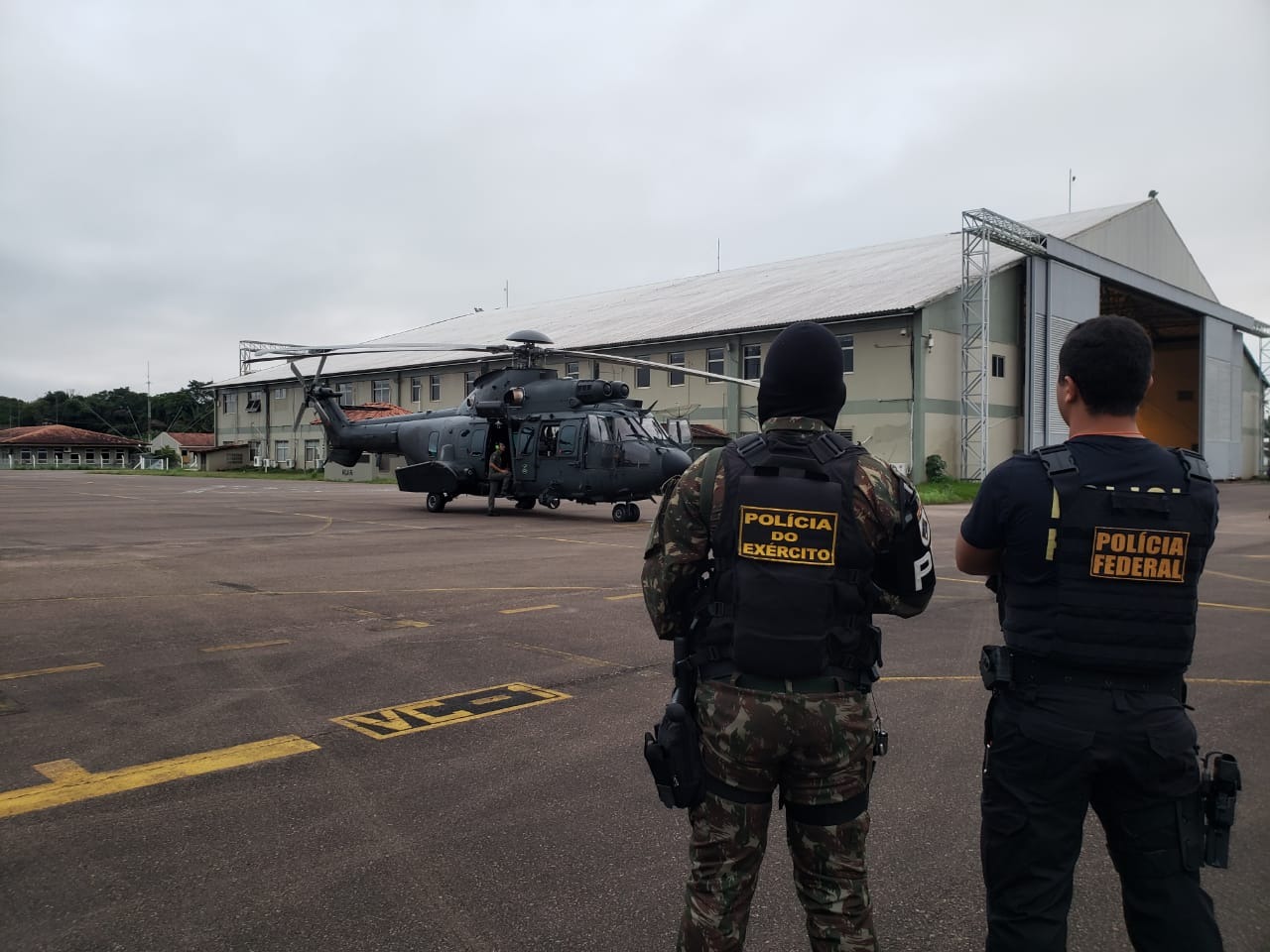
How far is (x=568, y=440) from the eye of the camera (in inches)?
705

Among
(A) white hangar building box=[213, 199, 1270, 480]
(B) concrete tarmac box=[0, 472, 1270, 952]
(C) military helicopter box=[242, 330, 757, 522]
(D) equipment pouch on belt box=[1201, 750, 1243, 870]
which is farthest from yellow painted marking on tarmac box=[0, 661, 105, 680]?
(A) white hangar building box=[213, 199, 1270, 480]

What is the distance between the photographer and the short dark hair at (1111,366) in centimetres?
260

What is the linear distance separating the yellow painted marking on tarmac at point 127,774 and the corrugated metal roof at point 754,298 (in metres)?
25.5

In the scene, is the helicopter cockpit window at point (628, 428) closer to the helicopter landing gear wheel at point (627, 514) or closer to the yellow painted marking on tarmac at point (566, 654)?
the helicopter landing gear wheel at point (627, 514)

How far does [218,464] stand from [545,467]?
47.1 meters

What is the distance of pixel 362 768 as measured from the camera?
436 centimetres

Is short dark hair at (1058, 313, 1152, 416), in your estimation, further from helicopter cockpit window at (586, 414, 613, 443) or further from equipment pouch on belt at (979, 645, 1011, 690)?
helicopter cockpit window at (586, 414, 613, 443)

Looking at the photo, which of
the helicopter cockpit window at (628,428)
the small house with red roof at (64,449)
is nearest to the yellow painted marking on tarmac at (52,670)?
the helicopter cockpit window at (628,428)

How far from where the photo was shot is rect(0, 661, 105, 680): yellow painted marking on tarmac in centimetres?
590

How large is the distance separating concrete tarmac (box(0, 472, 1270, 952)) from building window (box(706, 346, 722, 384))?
26.0 meters

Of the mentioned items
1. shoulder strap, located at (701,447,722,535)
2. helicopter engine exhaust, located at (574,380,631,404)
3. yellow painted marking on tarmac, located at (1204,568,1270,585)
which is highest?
helicopter engine exhaust, located at (574,380,631,404)

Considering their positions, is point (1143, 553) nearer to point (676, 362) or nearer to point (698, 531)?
point (698, 531)

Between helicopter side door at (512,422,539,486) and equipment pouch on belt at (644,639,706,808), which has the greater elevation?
helicopter side door at (512,422,539,486)

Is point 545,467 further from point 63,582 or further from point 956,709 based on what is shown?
point 956,709
